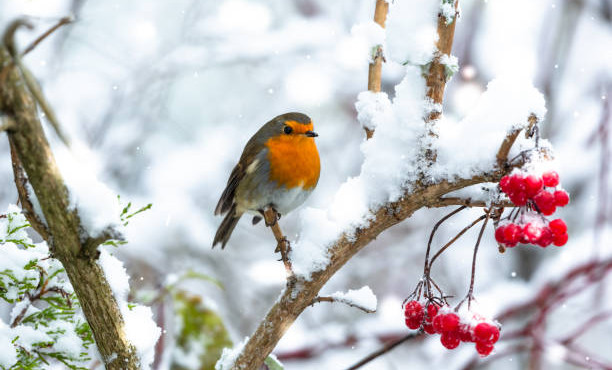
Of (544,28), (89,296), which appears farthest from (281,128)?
(544,28)

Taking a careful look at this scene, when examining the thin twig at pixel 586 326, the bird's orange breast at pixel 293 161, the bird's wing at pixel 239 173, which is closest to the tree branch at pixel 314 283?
the bird's orange breast at pixel 293 161

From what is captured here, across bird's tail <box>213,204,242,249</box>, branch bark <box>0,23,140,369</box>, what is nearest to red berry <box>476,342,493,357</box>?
branch bark <box>0,23,140,369</box>

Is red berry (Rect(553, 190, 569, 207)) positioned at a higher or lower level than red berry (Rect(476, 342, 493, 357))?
higher

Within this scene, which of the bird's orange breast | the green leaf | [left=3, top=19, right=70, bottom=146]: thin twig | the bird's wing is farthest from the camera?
the bird's wing

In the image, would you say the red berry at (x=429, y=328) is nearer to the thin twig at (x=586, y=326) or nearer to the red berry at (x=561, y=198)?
the red berry at (x=561, y=198)

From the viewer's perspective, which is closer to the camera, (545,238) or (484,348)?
(545,238)

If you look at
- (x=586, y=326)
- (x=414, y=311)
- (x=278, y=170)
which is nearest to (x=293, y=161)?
(x=278, y=170)

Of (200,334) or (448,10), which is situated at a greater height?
(448,10)

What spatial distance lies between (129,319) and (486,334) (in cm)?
79

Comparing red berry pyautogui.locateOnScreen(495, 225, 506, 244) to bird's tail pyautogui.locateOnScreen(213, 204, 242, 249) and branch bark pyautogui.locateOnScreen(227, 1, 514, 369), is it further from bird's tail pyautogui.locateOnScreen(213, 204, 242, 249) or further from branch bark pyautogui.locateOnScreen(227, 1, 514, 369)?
bird's tail pyautogui.locateOnScreen(213, 204, 242, 249)

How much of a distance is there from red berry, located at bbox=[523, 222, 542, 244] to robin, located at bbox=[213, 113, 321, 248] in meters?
1.52

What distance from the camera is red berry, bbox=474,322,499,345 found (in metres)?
1.34

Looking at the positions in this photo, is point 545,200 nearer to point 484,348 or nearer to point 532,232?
point 532,232

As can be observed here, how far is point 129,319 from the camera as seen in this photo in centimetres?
120
